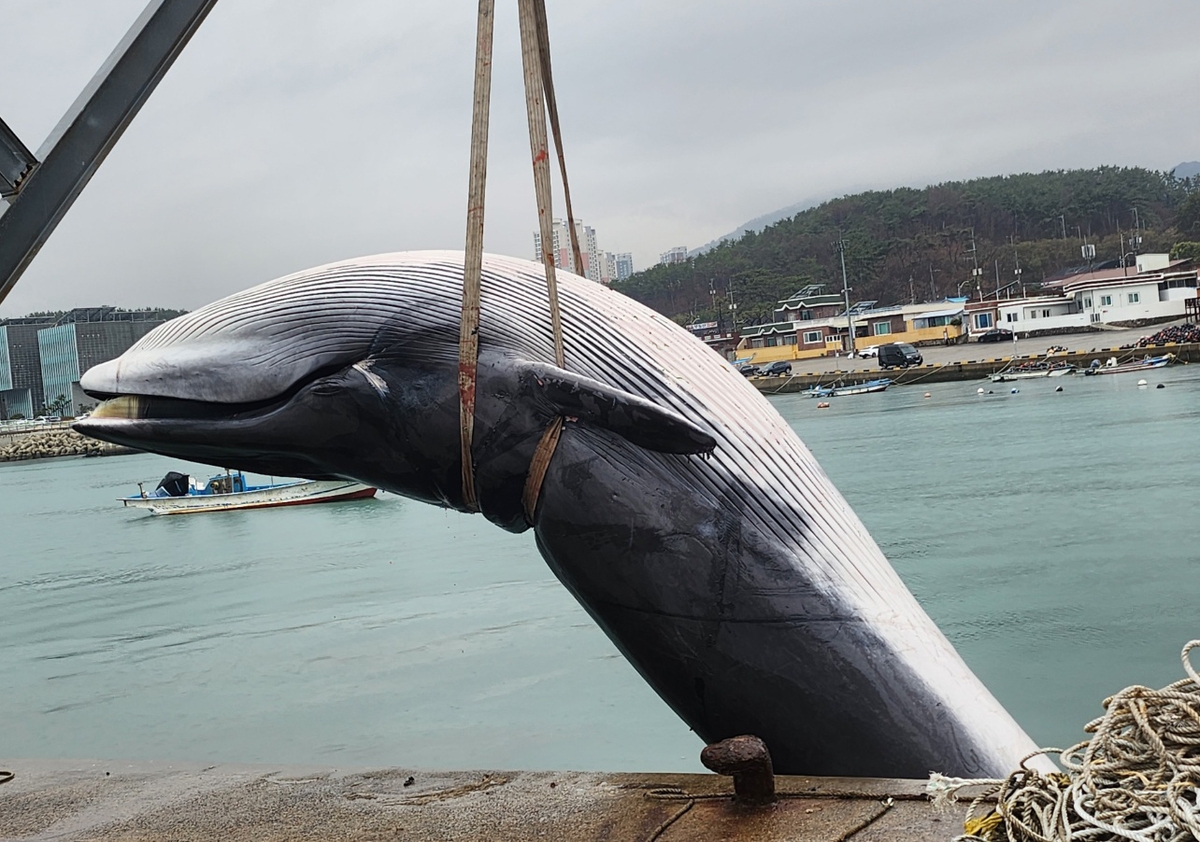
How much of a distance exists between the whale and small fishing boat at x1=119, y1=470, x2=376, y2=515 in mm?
35510

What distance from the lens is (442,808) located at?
3369mm

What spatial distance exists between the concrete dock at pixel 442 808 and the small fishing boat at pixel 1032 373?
239 feet

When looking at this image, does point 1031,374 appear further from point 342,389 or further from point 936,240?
point 342,389

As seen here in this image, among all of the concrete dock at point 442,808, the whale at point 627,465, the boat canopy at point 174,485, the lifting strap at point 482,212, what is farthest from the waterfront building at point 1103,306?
the concrete dock at point 442,808

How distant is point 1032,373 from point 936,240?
70.1 metres

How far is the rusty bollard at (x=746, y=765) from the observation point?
296 cm

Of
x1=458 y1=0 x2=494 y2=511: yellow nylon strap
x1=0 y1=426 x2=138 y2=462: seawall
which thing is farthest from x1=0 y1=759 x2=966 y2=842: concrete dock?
x1=0 y1=426 x2=138 y2=462: seawall

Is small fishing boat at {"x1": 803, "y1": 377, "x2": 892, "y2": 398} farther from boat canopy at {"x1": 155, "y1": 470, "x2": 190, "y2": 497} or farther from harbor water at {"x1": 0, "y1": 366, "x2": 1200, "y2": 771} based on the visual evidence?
boat canopy at {"x1": 155, "y1": 470, "x2": 190, "y2": 497}

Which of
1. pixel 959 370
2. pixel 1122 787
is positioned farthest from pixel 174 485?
pixel 959 370

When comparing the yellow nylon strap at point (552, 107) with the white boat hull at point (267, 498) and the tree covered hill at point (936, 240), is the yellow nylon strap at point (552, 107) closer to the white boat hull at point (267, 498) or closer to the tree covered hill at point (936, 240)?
the white boat hull at point (267, 498)

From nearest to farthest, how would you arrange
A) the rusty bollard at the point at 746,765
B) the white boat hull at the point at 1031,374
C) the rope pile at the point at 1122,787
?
the rope pile at the point at 1122,787 < the rusty bollard at the point at 746,765 < the white boat hull at the point at 1031,374

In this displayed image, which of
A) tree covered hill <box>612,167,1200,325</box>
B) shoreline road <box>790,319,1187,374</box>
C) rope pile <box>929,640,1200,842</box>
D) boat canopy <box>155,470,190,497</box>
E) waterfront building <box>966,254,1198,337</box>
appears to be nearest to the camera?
rope pile <box>929,640,1200,842</box>

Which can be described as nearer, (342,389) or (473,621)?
(342,389)

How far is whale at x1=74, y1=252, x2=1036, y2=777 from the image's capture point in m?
3.35
